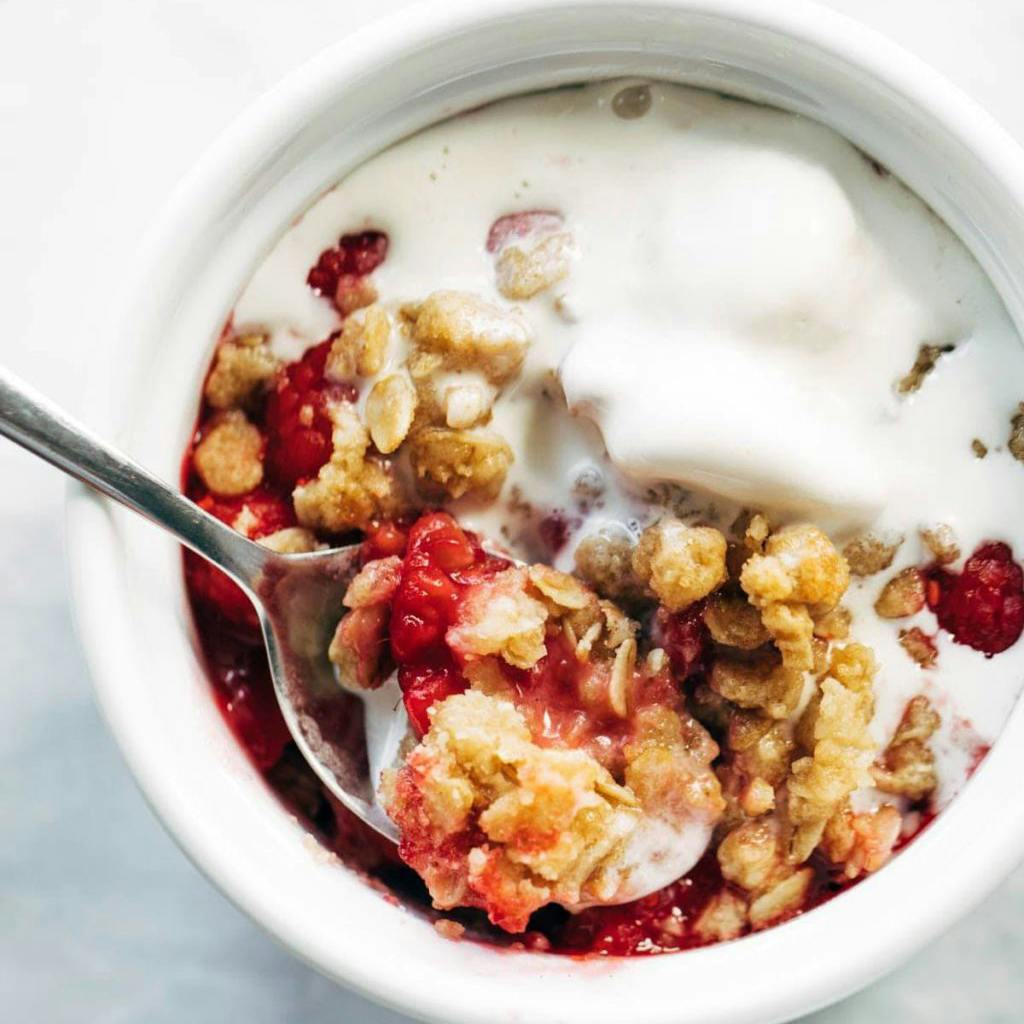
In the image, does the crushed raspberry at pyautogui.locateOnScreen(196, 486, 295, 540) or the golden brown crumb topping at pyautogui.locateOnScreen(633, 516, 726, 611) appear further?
the crushed raspberry at pyautogui.locateOnScreen(196, 486, 295, 540)

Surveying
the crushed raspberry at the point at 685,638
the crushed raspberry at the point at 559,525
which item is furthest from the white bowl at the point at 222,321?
the crushed raspberry at the point at 559,525

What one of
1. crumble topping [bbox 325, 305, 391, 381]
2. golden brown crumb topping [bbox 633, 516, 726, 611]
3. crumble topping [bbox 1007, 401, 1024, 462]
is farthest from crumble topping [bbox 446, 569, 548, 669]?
crumble topping [bbox 1007, 401, 1024, 462]

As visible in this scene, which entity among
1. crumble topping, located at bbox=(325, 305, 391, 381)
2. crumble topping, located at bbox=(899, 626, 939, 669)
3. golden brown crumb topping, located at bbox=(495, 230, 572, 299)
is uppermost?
golden brown crumb topping, located at bbox=(495, 230, 572, 299)

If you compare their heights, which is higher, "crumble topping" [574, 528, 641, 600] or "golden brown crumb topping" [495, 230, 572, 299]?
"golden brown crumb topping" [495, 230, 572, 299]

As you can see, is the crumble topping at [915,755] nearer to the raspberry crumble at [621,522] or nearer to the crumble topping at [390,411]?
the raspberry crumble at [621,522]

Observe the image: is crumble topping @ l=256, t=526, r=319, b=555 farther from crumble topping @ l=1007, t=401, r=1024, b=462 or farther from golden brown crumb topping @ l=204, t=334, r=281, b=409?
crumble topping @ l=1007, t=401, r=1024, b=462

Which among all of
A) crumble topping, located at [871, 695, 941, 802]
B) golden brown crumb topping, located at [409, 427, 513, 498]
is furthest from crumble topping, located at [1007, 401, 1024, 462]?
golden brown crumb topping, located at [409, 427, 513, 498]
